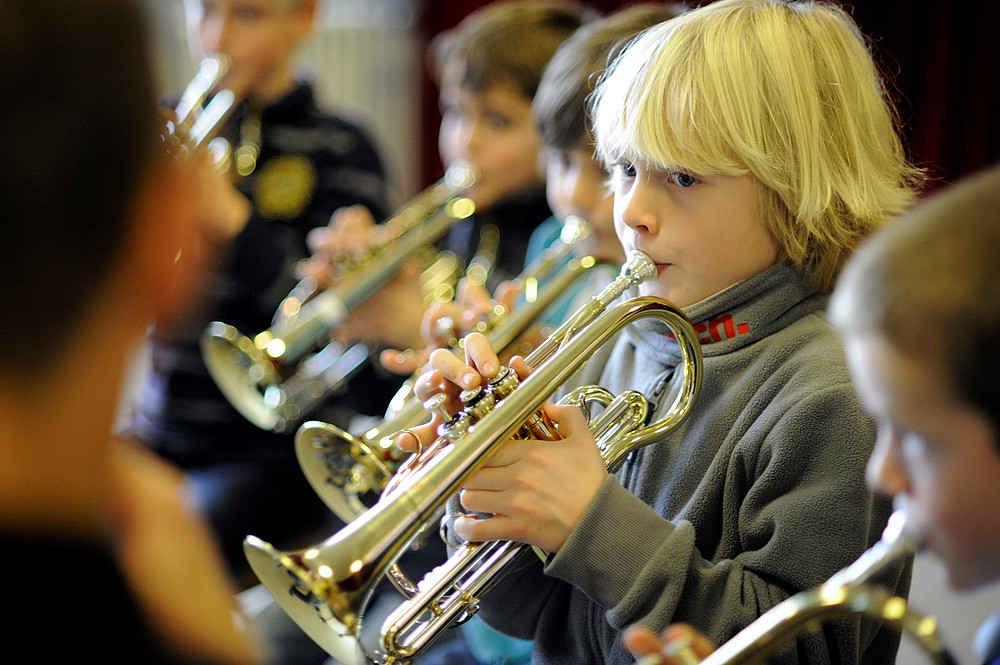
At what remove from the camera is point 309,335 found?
156 cm

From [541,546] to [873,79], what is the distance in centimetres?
56

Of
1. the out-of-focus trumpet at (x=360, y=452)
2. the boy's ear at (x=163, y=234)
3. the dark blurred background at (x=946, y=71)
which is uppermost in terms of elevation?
the boy's ear at (x=163, y=234)

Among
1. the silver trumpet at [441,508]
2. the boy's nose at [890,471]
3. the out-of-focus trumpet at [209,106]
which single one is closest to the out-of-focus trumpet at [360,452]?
the silver trumpet at [441,508]

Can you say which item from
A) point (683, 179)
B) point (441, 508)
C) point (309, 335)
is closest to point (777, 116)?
point (683, 179)

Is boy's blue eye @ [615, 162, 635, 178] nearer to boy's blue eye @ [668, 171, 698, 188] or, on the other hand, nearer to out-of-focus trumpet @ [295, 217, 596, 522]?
boy's blue eye @ [668, 171, 698, 188]

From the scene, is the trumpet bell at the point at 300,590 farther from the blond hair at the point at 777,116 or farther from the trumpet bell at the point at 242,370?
the trumpet bell at the point at 242,370

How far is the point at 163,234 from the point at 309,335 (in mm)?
1102

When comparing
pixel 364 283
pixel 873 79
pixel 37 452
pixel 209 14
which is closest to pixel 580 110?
pixel 873 79

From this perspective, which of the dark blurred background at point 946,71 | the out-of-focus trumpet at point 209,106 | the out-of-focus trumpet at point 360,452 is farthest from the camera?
the dark blurred background at point 946,71

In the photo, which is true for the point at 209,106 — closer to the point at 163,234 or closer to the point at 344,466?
the point at 344,466

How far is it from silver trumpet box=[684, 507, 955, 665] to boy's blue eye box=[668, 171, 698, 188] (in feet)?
1.21

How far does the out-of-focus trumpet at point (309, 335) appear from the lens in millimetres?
1548

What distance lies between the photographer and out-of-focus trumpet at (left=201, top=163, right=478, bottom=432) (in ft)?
5.08

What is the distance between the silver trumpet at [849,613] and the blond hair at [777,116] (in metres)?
0.34
